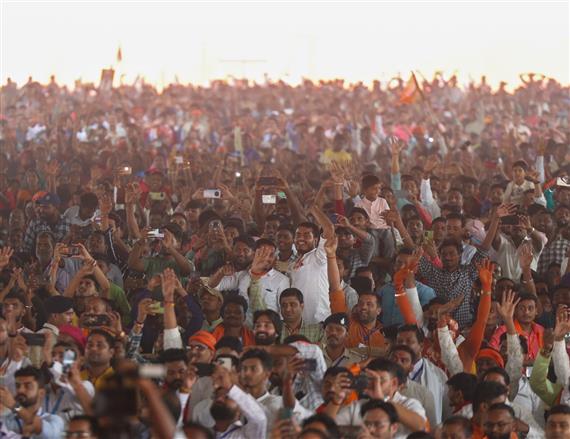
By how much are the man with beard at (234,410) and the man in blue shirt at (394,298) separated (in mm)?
2593

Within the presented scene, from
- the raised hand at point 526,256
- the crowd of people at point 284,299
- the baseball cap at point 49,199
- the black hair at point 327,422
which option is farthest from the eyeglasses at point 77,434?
the baseball cap at point 49,199

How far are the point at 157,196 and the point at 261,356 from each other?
251 inches

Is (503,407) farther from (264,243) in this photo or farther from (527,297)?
(264,243)

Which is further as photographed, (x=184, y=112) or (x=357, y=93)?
(x=357, y=93)

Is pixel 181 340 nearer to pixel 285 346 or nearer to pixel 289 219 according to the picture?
pixel 285 346

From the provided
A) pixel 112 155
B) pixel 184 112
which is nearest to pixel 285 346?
pixel 112 155

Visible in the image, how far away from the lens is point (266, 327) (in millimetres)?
9445

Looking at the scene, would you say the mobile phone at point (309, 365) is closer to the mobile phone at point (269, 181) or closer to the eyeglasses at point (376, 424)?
the eyeglasses at point (376, 424)

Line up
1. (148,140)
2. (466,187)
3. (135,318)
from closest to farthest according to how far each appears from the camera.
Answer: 1. (135,318)
2. (466,187)
3. (148,140)

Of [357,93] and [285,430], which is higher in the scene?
[357,93]

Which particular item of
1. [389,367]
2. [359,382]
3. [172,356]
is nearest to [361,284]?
[172,356]

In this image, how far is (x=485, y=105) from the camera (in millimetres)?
26719

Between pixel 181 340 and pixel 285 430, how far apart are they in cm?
259

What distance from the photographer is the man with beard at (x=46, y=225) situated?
13391 millimetres
